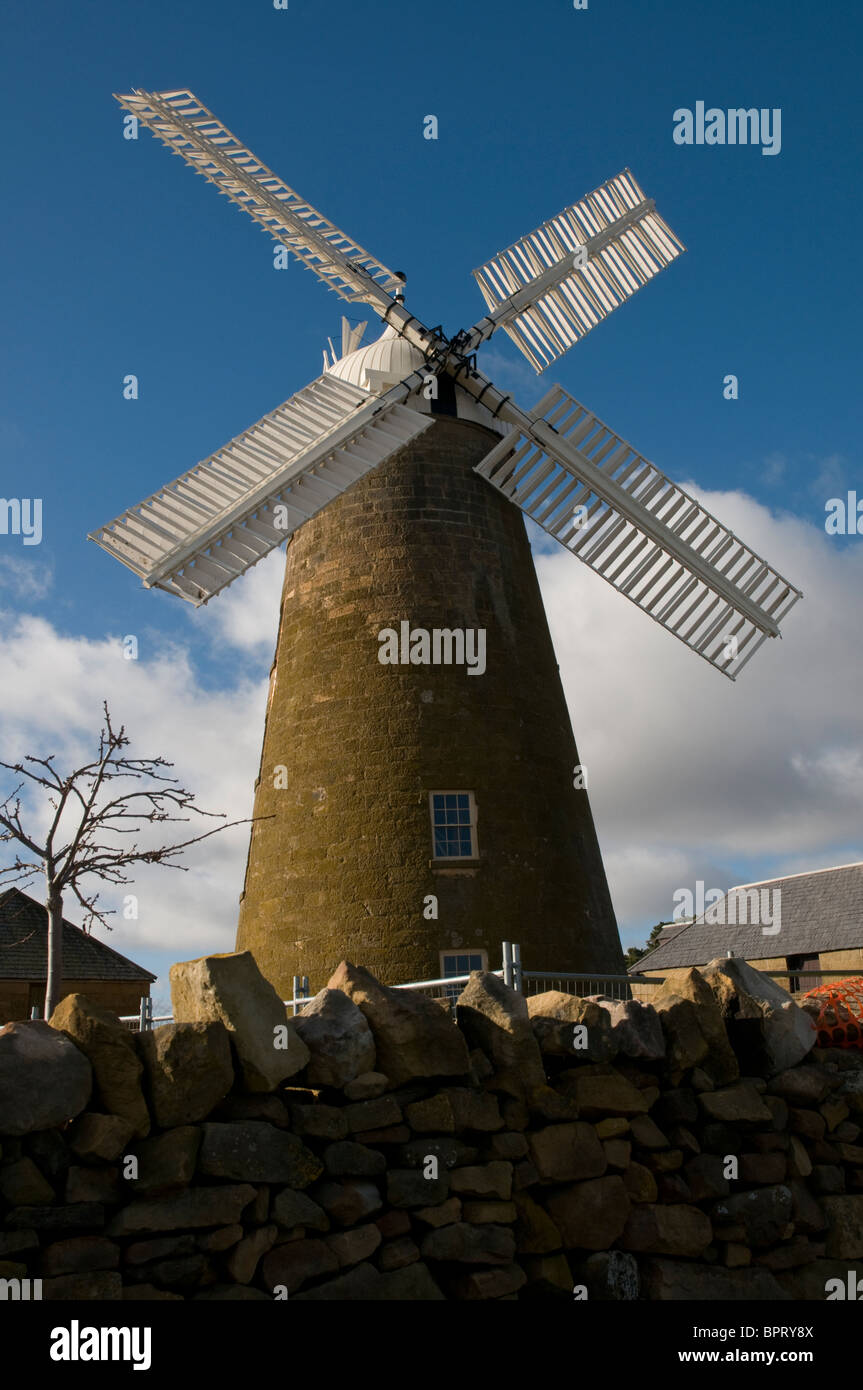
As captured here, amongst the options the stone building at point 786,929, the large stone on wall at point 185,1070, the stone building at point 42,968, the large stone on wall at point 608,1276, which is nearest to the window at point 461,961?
the large stone on wall at point 608,1276

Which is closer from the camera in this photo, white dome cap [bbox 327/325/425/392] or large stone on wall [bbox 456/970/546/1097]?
large stone on wall [bbox 456/970/546/1097]

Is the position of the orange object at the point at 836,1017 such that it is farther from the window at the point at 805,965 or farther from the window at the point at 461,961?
the window at the point at 805,965


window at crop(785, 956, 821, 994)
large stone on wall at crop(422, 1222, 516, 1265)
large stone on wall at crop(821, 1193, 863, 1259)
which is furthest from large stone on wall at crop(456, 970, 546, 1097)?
window at crop(785, 956, 821, 994)

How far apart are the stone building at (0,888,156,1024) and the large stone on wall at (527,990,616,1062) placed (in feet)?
58.9

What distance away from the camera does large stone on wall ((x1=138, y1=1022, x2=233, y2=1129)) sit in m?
6.71

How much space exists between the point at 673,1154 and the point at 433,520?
987 cm

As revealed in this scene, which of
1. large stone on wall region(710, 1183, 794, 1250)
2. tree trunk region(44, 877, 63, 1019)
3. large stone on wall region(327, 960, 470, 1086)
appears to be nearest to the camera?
large stone on wall region(327, 960, 470, 1086)

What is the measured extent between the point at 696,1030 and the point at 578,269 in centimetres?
1480

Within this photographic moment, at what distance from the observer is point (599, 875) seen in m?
→ 16.7

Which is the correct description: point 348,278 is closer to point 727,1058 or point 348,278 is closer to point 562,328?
point 562,328

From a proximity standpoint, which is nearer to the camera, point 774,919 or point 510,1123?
→ point 510,1123

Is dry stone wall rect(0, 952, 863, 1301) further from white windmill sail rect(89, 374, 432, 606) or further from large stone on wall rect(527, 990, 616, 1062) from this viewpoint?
white windmill sail rect(89, 374, 432, 606)

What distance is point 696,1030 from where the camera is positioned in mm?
9273

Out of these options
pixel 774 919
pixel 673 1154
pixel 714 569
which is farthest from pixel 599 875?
pixel 774 919
